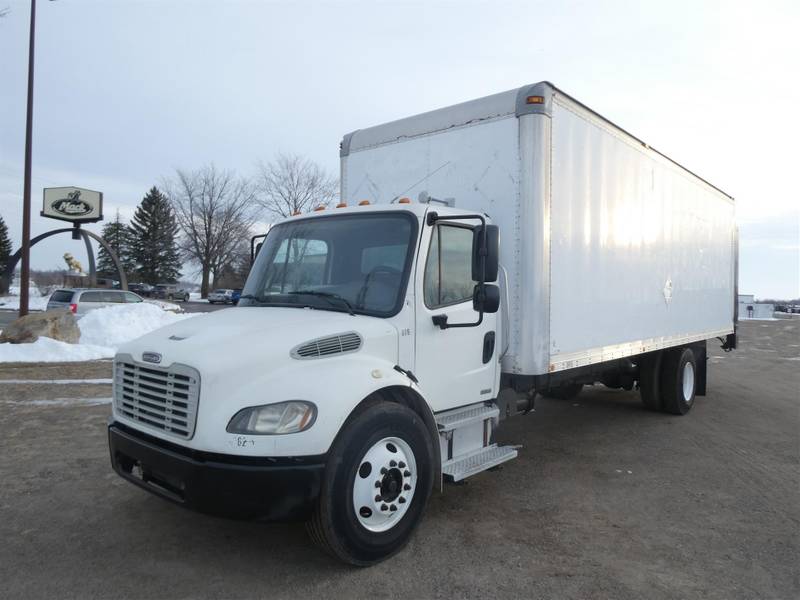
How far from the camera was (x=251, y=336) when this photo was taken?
3561 millimetres

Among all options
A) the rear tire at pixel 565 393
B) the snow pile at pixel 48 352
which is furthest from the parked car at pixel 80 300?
the rear tire at pixel 565 393

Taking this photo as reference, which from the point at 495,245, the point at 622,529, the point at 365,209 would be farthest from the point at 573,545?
the point at 365,209

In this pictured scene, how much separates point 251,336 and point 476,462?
6.93 ft

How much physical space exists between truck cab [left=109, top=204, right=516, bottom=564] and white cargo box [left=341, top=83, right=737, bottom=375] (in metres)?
0.54

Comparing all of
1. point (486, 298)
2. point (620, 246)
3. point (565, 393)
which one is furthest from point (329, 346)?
point (565, 393)

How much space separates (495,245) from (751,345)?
22.0 m

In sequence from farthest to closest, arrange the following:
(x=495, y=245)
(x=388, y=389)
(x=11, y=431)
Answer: (x=11, y=431) < (x=495, y=245) < (x=388, y=389)

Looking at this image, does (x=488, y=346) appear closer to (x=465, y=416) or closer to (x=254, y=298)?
(x=465, y=416)

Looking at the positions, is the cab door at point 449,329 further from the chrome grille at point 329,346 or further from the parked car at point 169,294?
the parked car at point 169,294

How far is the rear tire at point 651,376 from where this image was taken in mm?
8398

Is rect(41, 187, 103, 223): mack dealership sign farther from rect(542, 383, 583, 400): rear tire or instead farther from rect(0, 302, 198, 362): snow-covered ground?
rect(542, 383, 583, 400): rear tire

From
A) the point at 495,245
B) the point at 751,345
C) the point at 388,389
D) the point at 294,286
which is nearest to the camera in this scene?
the point at 388,389

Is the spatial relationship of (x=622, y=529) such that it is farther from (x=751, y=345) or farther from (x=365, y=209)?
(x=751, y=345)

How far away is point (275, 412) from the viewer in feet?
10.6
